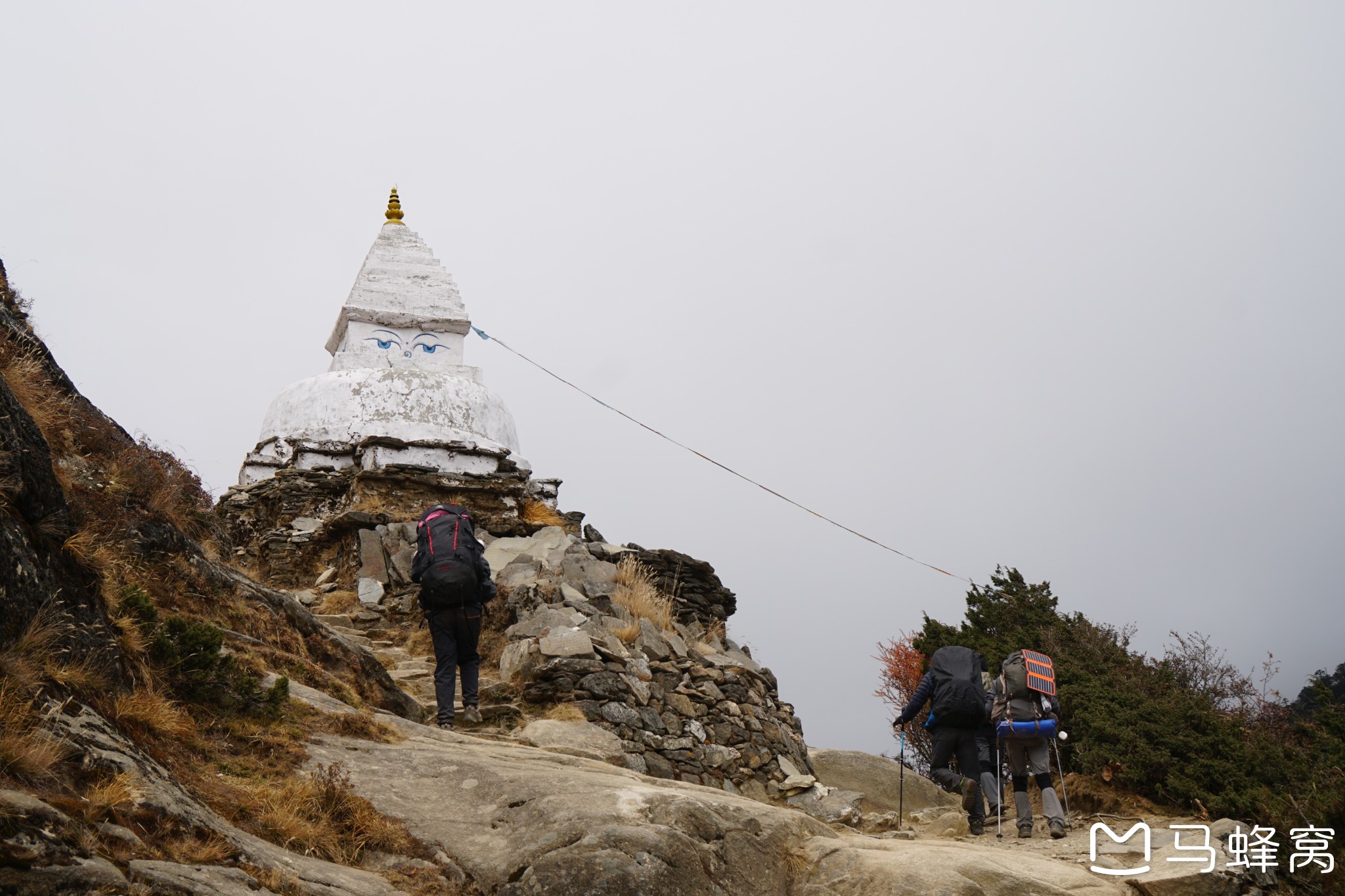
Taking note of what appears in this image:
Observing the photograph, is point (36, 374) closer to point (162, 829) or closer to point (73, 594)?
point (73, 594)

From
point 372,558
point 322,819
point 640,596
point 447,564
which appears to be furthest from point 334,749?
point 372,558

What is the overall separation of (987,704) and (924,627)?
9574 millimetres

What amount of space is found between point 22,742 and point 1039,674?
302 inches

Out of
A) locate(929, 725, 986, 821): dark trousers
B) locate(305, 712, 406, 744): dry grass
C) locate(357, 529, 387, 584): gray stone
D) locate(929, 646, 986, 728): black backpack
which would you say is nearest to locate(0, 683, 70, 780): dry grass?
→ locate(305, 712, 406, 744): dry grass

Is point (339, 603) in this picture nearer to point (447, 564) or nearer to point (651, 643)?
point (651, 643)

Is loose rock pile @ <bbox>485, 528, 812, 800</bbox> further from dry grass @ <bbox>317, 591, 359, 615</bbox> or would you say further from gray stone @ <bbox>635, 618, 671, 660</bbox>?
dry grass @ <bbox>317, 591, 359, 615</bbox>

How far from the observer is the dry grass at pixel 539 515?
17.2m

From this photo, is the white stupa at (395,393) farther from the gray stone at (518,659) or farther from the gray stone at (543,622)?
the gray stone at (518,659)

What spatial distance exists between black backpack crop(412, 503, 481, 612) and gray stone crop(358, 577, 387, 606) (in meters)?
4.35

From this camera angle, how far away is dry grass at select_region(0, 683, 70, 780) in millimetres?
3631

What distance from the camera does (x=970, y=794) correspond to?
9.08 meters

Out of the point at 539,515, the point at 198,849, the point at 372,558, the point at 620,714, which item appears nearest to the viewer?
the point at 198,849

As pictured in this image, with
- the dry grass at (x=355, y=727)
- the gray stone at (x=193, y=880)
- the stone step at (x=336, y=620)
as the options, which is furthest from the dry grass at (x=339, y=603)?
the gray stone at (x=193, y=880)

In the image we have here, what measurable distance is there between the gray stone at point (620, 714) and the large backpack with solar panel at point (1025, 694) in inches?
127
